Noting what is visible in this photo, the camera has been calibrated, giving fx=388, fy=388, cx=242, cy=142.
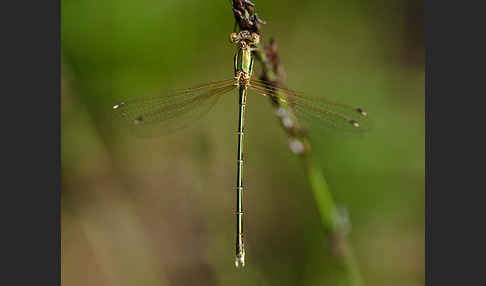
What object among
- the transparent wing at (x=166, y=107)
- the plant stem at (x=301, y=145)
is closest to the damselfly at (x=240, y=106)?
the transparent wing at (x=166, y=107)

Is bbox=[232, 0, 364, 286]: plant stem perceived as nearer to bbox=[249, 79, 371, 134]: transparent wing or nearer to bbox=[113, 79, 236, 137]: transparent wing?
bbox=[249, 79, 371, 134]: transparent wing

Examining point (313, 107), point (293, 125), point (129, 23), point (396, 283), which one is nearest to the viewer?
point (293, 125)

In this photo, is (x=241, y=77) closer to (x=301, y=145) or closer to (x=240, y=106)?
(x=240, y=106)

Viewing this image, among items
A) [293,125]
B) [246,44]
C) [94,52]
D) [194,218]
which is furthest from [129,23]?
[293,125]

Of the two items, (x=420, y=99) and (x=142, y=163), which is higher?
(x=420, y=99)

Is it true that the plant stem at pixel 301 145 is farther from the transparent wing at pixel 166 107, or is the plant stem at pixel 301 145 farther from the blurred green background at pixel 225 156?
the blurred green background at pixel 225 156

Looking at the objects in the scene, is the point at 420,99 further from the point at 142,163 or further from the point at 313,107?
the point at 142,163

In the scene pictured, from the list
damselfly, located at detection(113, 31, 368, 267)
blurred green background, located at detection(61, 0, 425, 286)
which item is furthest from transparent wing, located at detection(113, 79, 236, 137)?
blurred green background, located at detection(61, 0, 425, 286)
